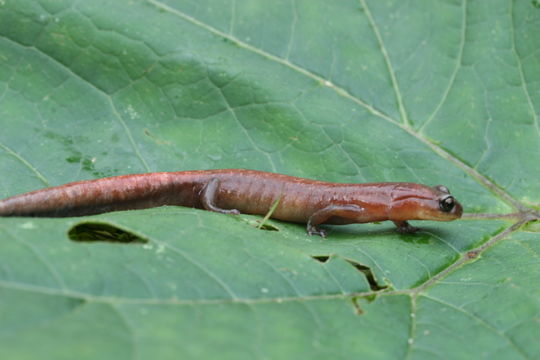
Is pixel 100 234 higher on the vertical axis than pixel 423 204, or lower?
higher

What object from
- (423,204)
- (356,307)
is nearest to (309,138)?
(423,204)

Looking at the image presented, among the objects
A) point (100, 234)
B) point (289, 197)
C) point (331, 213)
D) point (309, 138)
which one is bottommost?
point (331, 213)

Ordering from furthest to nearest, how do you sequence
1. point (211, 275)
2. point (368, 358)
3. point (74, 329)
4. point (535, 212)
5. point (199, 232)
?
point (535, 212) → point (199, 232) → point (211, 275) → point (368, 358) → point (74, 329)

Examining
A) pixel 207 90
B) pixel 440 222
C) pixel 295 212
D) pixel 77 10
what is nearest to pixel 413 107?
pixel 440 222

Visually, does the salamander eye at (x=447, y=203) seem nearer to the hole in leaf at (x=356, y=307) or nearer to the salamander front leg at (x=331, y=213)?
the salamander front leg at (x=331, y=213)

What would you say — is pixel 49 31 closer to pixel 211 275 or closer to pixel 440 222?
pixel 211 275

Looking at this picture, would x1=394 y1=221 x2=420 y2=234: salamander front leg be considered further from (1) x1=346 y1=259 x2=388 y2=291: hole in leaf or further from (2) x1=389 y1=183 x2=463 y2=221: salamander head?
(1) x1=346 y1=259 x2=388 y2=291: hole in leaf

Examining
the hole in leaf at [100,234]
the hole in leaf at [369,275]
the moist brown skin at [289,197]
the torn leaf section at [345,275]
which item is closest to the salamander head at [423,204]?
the moist brown skin at [289,197]

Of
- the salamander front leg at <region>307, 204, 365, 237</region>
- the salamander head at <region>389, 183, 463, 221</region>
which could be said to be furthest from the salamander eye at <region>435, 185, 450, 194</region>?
the salamander front leg at <region>307, 204, 365, 237</region>

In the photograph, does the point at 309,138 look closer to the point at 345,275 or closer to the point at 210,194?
the point at 210,194
